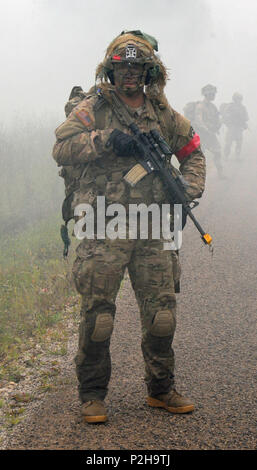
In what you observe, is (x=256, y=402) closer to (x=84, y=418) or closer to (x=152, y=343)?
(x=152, y=343)

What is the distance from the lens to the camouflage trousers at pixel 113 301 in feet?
10.2

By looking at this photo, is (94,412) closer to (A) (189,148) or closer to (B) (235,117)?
(A) (189,148)

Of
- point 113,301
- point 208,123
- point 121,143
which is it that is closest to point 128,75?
point 121,143

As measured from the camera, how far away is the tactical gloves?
3033 millimetres

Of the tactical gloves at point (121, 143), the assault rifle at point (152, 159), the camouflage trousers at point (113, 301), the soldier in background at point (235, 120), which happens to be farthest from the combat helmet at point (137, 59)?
the soldier in background at point (235, 120)

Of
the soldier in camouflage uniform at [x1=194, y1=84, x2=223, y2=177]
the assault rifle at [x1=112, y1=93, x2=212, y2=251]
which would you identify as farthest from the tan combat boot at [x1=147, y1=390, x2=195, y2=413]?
the soldier in camouflage uniform at [x1=194, y1=84, x2=223, y2=177]

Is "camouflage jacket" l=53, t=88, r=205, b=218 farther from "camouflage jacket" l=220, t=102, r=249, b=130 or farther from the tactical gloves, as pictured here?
"camouflage jacket" l=220, t=102, r=249, b=130

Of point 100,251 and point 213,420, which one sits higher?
point 100,251

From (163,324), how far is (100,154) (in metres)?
0.99

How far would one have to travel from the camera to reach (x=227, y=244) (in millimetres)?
8180

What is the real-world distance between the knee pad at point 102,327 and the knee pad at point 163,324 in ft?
0.82

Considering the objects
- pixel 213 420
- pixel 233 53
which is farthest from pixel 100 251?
pixel 233 53

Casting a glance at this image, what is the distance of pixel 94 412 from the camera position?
121 inches

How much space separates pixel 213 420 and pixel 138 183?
136cm
